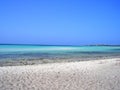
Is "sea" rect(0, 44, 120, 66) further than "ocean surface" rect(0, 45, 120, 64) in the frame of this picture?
No

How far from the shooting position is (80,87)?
676 centimetres

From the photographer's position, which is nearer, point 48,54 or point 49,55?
point 49,55

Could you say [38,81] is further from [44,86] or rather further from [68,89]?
[68,89]

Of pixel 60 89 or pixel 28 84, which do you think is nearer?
pixel 60 89

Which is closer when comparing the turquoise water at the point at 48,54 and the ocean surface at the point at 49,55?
the ocean surface at the point at 49,55

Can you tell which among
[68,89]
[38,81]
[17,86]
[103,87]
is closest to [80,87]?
[68,89]

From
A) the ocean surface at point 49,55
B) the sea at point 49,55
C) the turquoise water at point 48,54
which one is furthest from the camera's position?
the turquoise water at point 48,54

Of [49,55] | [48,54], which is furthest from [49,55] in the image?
[48,54]

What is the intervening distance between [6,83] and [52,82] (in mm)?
2063

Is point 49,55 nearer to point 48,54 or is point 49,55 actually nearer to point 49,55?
point 49,55

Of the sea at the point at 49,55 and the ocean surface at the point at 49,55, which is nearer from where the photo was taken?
the sea at the point at 49,55

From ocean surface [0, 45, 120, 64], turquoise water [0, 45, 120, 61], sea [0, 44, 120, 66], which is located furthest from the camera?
turquoise water [0, 45, 120, 61]

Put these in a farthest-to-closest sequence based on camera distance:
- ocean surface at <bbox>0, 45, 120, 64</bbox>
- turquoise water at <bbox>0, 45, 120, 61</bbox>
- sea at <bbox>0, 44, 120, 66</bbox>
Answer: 1. turquoise water at <bbox>0, 45, 120, 61</bbox>
2. ocean surface at <bbox>0, 45, 120, 64</bbox>
3. sea at <bbox>0, 44, 120, 66</bbox>

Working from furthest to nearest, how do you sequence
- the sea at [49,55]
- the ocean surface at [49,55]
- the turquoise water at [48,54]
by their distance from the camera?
the turquoise water at [48,54]
the ocean surface at [49,55]
the sea at [49,55]
